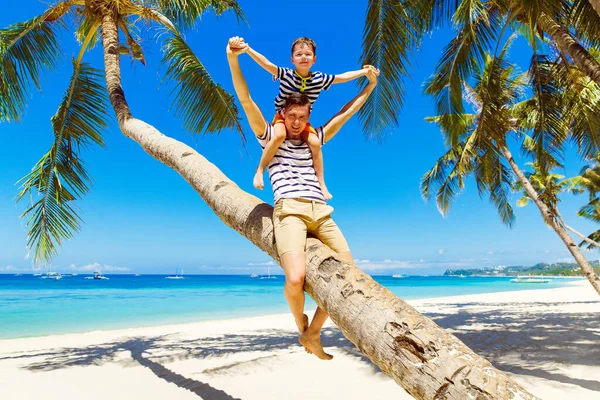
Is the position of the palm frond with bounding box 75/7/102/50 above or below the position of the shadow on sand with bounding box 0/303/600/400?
above

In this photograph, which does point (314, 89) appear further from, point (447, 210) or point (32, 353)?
point (447, 210)

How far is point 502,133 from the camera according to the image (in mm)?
9617

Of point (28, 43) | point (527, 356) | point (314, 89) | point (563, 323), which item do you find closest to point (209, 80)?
point (28, 43)

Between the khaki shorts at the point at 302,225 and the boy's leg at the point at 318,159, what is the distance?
182 mm

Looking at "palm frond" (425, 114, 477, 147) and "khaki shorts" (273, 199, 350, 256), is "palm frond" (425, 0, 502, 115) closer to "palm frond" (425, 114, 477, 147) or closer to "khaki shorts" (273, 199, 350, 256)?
"palm frond" (425, 114, 477, 147)

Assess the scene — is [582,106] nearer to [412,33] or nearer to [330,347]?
[412,33]

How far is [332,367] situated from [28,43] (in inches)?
274

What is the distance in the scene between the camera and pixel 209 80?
6250mm

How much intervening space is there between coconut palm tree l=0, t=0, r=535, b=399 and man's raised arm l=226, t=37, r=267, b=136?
446mm

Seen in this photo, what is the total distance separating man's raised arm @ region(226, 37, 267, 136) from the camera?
2.17 metres

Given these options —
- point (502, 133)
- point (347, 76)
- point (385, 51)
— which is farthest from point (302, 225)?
point (502, 133)

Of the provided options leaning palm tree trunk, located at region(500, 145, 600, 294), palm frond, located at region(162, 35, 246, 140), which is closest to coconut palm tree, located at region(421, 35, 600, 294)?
leaning palm tree trunk, located at region(500, 145, 600, 294)

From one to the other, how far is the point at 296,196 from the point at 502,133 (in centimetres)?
887

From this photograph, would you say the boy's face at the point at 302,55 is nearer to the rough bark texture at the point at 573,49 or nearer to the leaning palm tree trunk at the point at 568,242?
the rough bark texture at the point at 573,49
